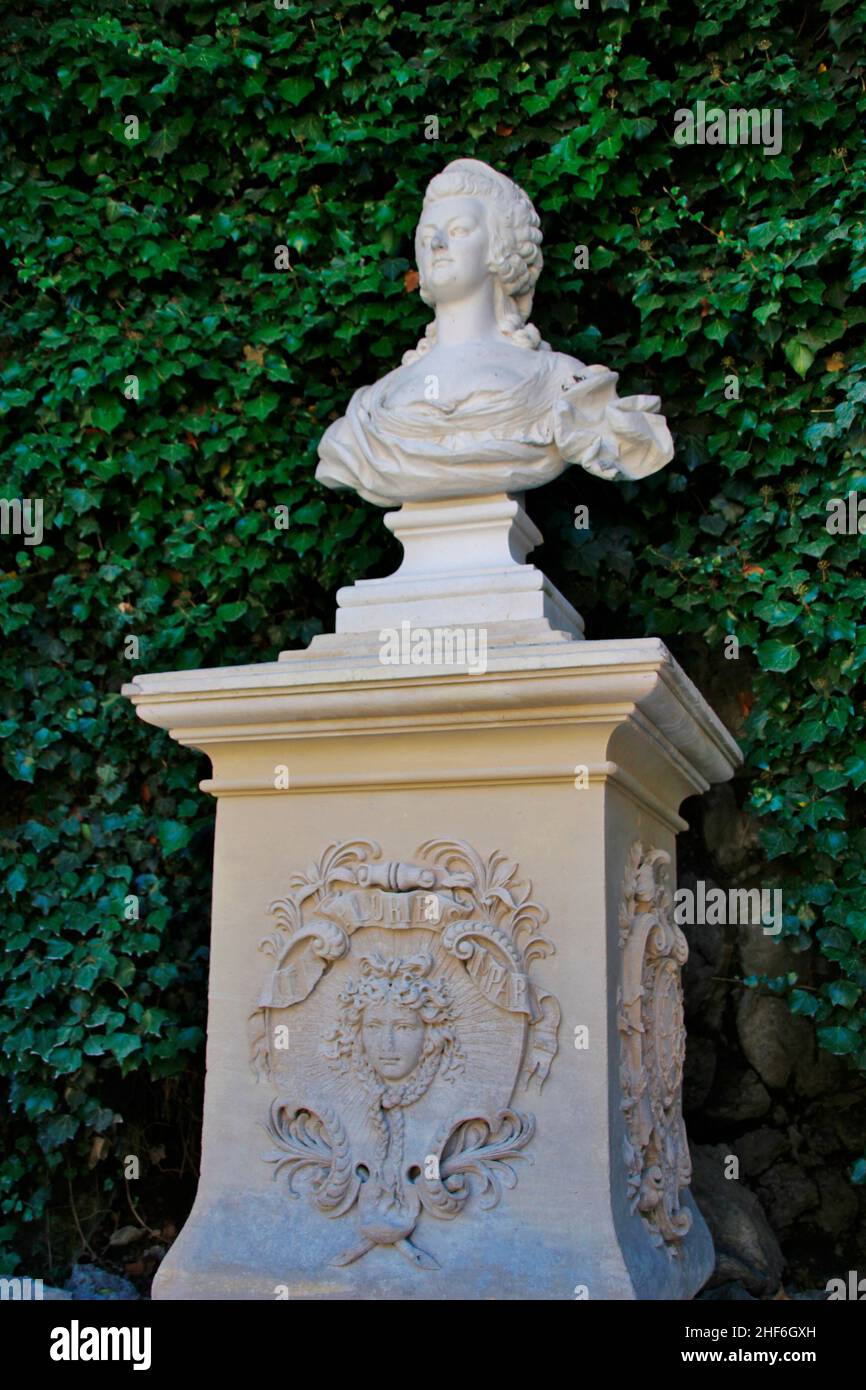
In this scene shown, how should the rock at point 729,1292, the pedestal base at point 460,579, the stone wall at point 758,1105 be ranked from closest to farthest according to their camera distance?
the pedestal base at point 460,579 → the rock at point 729,1292 → the stone wall at point 758,1105

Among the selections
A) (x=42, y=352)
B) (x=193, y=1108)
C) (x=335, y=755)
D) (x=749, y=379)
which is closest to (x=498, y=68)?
(x=749, y=379)

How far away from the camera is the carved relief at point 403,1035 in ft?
10.0

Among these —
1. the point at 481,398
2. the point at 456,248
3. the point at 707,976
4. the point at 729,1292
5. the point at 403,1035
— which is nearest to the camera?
the point at 403,1035

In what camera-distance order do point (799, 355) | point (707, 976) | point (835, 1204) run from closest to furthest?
1. point (835, 1204)
2. point (799, 355)
3. point (707, 976)

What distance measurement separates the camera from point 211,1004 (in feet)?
11.1

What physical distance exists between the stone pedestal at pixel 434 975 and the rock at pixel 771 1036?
0.89m

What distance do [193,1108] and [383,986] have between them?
1.57 m

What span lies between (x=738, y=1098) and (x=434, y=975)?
59.8 inches

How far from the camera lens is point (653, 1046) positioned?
11.3ft

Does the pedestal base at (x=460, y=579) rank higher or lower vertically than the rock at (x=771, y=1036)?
higher

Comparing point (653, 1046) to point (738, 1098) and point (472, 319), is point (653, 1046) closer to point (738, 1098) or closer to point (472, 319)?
point (738, 1098)

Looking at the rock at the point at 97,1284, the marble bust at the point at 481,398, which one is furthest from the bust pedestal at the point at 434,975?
the rock at the point at 97,1284

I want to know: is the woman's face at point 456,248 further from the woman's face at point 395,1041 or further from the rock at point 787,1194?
the rock at point 787,1194

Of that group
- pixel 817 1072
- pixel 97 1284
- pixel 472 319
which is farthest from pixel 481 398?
pixel 97 1284
